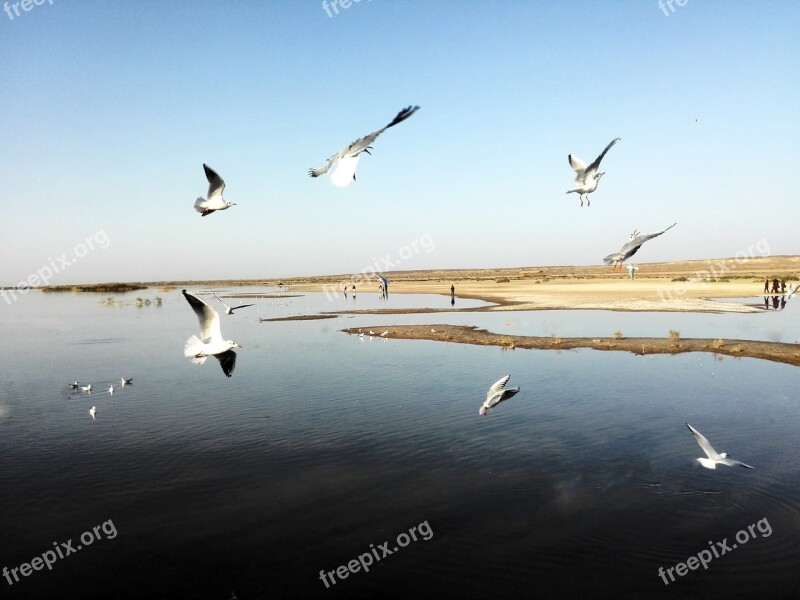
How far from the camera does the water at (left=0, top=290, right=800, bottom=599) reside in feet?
27.2

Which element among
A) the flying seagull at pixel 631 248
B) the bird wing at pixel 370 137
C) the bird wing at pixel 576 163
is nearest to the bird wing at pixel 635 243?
the flying seagull at pixel 631 248

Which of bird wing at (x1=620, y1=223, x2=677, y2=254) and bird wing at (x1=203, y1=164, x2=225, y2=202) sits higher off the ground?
bird wing at (x1=203, y1=164, x2=225, y2=202)

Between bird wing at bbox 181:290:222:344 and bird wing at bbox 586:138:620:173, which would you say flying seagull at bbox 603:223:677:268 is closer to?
bird wing at bbox 586:138:620:173

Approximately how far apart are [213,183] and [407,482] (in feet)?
22.7

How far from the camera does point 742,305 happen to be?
4544 cm

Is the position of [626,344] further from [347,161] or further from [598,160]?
[347,161]

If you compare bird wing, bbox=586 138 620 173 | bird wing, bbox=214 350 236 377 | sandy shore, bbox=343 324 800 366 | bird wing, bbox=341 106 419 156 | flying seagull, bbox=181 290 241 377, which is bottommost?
sandy shore, bbox=343 324 800 366

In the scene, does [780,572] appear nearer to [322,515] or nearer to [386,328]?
[322,515]

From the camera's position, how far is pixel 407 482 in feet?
37.4

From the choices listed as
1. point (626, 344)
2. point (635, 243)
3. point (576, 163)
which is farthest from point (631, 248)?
point (626, 344)

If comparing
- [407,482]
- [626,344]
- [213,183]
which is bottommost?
[626,344]

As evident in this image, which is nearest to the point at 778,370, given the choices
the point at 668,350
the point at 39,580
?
→ the point at 668,350

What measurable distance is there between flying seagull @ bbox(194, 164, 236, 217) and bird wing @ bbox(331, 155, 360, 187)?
246cm

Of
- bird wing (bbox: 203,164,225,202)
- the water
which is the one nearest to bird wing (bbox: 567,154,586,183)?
the water
